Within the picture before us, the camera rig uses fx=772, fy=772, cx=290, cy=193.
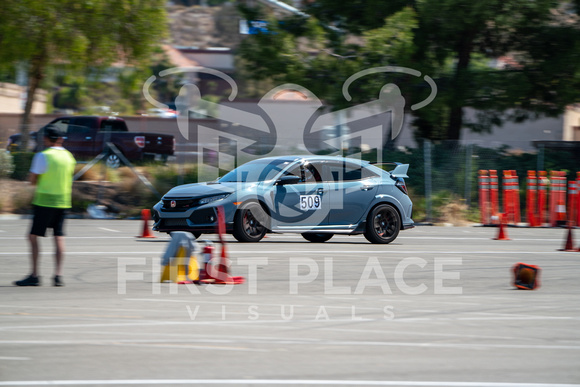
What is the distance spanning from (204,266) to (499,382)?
15.8 feet

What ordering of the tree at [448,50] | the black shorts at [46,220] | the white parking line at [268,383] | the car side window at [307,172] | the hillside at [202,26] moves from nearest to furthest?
the white parking line at [268,383]
the black shorts at [46,220]
the car side window at [307,172]
the tree at [448,50]
the hillside at [202,26]

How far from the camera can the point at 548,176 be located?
24.6 metres

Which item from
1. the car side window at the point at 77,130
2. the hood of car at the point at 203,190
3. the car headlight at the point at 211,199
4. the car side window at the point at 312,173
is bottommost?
the car headlight at the point at 211,199

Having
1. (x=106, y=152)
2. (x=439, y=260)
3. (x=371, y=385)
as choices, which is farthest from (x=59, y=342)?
(x=106, y=152)

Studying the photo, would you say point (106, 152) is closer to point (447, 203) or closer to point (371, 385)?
point (447, 203)

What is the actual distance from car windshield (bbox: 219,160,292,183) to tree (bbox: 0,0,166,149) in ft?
39.0

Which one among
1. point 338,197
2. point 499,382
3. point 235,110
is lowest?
point 499,382

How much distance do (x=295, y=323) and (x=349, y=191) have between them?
717cm

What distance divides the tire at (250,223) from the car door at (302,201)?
0.77 feet

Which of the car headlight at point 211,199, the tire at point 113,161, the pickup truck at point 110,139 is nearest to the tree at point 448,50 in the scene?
the pickup truck at point 110,139

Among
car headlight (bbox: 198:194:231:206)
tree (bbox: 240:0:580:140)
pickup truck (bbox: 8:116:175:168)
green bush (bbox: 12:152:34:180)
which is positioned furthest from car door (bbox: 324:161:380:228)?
green bush (bbox: 12:152:34:180)

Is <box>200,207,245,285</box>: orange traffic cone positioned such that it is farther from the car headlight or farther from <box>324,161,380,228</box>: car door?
<box>324,161,380,228</box>: car door

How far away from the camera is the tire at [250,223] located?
1350 centimetres

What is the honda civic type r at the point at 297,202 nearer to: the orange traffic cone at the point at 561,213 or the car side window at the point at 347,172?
the car side window at the point at 347,172
